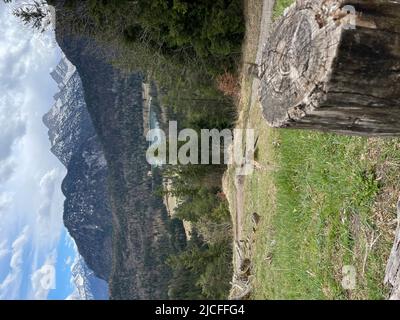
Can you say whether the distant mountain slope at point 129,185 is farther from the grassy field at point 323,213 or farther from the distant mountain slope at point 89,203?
the grassy field at point 323,213

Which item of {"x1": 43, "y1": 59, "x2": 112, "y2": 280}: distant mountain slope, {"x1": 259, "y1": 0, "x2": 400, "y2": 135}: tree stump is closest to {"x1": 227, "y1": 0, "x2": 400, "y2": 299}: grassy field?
{"x1": 259, "y1": 0, "x2": 400, "y2": 135}: tree stump

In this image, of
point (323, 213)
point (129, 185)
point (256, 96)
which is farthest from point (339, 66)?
point (129, 185)

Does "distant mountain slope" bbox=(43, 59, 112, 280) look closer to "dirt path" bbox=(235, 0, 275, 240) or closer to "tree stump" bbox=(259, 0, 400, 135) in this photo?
"dirt path" bbox=(235, 0, 275, 240)

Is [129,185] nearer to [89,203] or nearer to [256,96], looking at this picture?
[89,203]

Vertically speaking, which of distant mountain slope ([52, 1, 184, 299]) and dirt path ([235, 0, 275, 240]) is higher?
dirt path ([235, 0, 275, 240])

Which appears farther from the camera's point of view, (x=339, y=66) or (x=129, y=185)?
(x=129, y=185)
